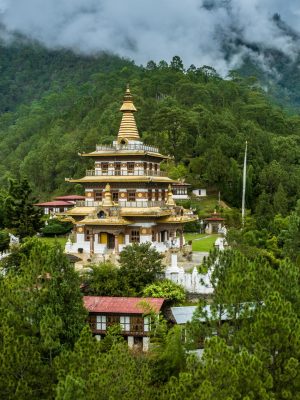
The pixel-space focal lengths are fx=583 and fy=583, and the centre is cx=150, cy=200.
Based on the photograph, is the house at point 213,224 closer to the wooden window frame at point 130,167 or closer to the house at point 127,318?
the wooden window frame at point 130,167

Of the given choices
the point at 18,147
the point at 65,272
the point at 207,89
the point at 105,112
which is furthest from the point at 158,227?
the point at 18,147

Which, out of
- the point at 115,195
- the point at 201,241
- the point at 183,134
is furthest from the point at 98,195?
the point at 183,134

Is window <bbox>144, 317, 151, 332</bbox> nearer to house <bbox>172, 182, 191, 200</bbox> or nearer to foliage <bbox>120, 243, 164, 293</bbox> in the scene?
foliage <bbox>120, 243, 164, 293</bbox>

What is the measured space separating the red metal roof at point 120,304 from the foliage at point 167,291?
89 centimetres

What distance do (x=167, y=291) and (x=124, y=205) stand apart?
10.6 meters

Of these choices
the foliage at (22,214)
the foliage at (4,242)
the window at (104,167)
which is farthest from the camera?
the foliage at (22,214)

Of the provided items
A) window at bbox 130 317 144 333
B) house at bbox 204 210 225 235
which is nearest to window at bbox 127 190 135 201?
window at bbox 130 317 144 333

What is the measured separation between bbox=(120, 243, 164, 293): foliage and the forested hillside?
24.7m

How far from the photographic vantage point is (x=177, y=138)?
68.5 m

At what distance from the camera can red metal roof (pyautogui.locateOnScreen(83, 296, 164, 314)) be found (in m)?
24.0

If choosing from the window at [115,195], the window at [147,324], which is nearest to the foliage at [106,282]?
the window at [147,324]

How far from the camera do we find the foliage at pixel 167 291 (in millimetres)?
26072

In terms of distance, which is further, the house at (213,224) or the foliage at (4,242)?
the house at (213,224)

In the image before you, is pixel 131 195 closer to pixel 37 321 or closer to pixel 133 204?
pixel 133 204
